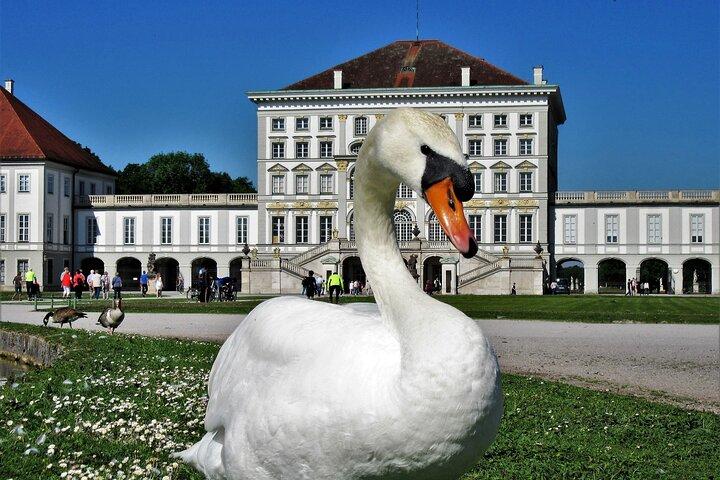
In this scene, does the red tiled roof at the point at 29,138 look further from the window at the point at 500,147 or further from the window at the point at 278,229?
the window at the point at 500,147

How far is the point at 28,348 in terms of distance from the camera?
14422 millimetres

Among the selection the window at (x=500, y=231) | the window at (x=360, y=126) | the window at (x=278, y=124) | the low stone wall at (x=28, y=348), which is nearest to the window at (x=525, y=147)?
the window at (x=500, y=231)

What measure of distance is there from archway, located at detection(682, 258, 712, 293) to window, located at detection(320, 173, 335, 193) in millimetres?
27324

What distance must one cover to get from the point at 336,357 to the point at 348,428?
11.9 inches

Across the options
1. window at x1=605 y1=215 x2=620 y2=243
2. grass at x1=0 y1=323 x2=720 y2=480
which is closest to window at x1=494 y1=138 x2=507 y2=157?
window at x1=605 y1=215 x2=620 y2=243

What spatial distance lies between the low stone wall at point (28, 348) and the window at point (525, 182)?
51.8 meters

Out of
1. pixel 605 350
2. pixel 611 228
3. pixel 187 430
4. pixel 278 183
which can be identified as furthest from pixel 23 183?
pixel 187 430

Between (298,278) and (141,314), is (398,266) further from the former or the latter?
(298,278)

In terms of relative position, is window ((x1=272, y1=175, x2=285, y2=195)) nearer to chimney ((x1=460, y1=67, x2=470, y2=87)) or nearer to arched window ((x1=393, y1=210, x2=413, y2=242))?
arched window ((x1=393, y1=210, x2=413, y2=242))

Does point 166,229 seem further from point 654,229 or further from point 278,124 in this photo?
point 654,229

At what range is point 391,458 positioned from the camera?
310 centimetres

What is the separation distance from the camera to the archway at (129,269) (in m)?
66.8

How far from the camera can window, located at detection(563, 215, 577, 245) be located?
6425 cm

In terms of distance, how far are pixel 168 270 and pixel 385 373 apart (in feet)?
217
